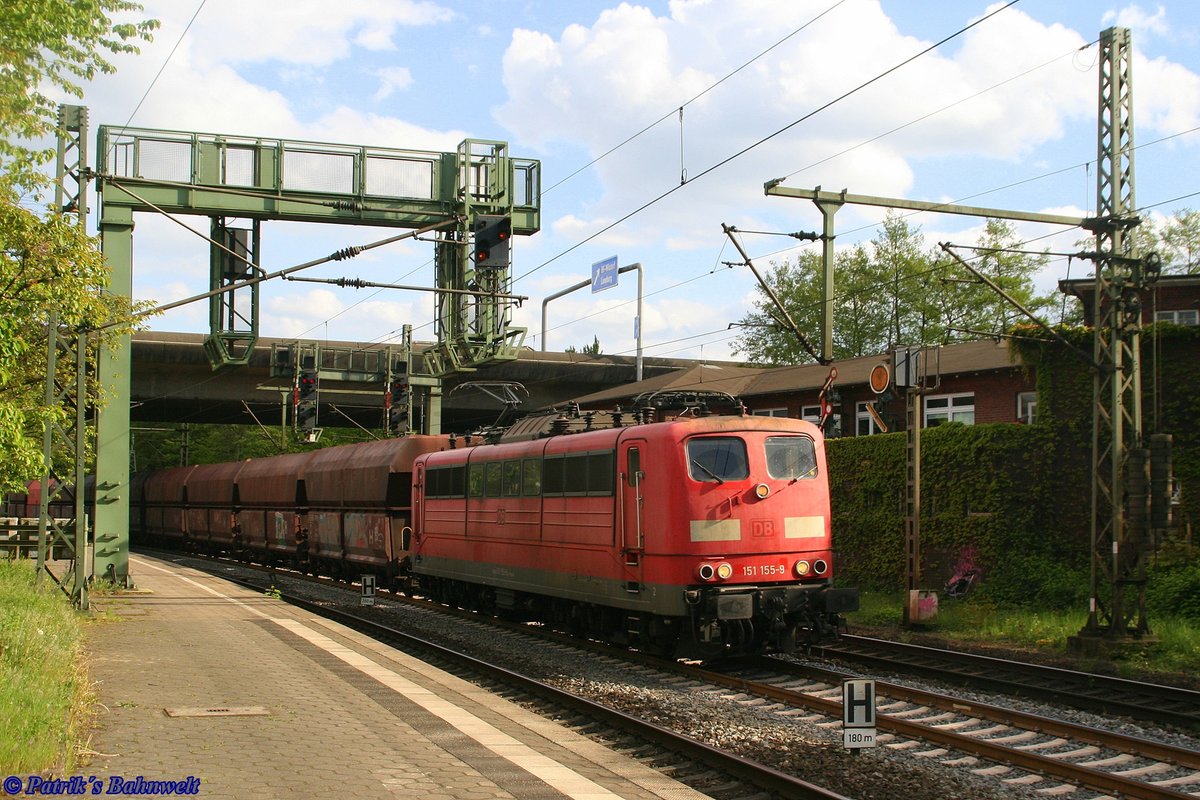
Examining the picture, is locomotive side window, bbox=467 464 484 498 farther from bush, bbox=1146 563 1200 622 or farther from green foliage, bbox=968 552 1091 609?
bush, bbox=1146 563 1200 622

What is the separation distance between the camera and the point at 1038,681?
13422 millimetres

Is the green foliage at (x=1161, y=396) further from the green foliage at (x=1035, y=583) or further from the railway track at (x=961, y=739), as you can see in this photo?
the railway track at (x=961, y=739)

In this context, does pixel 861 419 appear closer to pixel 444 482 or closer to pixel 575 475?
pixel 444 482

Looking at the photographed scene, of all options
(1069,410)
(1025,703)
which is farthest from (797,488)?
(1069,410)

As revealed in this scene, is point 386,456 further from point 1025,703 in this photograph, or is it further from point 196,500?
point 196,500

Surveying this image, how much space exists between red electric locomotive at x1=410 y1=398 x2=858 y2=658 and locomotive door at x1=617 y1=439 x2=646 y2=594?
0.8 inches

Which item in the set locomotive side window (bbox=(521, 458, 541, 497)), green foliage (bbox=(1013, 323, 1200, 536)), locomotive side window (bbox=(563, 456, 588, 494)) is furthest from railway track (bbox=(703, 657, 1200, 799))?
green foliage (bbox=(1013, 323, 1200, 536))

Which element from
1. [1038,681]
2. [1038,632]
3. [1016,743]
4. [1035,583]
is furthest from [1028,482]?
[1016,743]

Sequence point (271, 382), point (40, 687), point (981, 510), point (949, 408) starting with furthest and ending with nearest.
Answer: point (271, 382), point (949, 408), point (981, 510), point (40, 687)

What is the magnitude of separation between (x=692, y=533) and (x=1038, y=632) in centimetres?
742

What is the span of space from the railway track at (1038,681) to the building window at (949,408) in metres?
15.4

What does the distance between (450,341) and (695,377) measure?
22.5 metres

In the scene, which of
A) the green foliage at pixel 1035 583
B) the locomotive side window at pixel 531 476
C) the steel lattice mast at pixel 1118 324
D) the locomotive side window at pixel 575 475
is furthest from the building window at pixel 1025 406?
the locomotive side window at pixel 575 475

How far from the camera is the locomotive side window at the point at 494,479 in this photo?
59.7 feet
